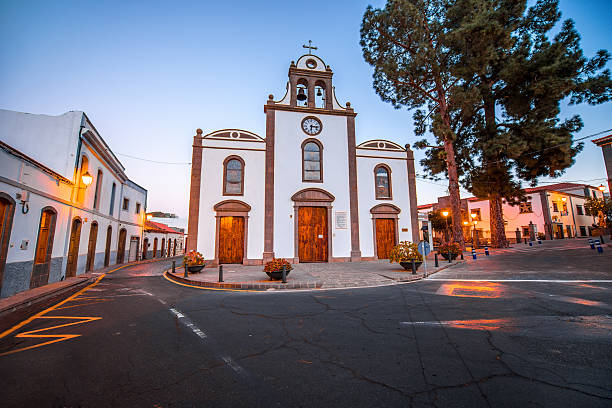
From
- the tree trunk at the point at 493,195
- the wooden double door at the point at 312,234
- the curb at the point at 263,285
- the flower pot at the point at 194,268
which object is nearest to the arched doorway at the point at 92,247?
the flower pot at the point at 194,268

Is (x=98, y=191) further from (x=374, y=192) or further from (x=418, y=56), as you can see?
(x=418, y=56)

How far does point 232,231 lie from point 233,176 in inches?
135

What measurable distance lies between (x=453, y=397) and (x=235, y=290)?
7.17 meters

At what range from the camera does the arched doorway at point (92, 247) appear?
49.9 ft

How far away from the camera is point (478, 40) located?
58.5 feet

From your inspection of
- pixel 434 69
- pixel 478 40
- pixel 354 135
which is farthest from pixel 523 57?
pixel 354 135

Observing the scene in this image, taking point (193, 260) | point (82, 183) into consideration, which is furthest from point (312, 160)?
point (82, 183)

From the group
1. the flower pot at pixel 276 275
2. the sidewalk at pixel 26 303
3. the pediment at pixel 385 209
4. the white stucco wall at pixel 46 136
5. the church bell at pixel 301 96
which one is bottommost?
the sidewalk at pixel 26 303

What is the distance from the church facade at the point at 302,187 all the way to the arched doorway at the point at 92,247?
17.9 feet

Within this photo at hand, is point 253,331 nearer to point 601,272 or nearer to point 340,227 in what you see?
point 601,272

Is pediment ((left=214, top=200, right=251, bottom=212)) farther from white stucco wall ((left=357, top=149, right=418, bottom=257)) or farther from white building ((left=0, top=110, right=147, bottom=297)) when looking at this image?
white stucco wall ((left=357, top=149, right=418, bottom=257))

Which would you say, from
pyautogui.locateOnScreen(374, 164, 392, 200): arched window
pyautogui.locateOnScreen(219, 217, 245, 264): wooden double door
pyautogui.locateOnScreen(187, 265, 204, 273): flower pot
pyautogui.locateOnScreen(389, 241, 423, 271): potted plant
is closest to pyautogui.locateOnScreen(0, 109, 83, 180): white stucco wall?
pyautogui.locateOnScreen(187, 265, 204, 273): flower pot

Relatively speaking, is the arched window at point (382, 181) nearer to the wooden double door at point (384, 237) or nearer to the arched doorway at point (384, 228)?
the arched doorway at point (384, 228)

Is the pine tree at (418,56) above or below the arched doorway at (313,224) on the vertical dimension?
above
